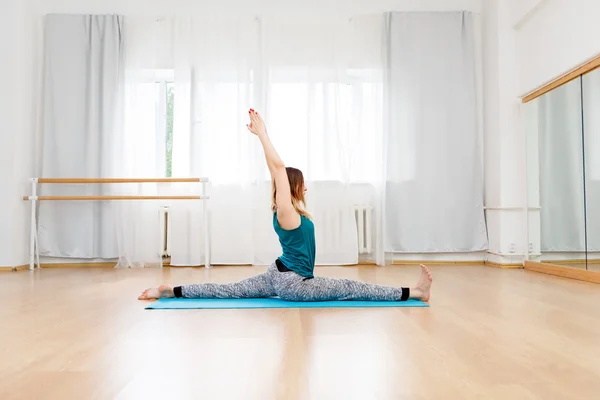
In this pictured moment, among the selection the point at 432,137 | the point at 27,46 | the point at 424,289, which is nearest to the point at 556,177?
the point at 432,137

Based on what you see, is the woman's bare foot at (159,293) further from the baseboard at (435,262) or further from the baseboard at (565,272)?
the baseboard at (435,262)

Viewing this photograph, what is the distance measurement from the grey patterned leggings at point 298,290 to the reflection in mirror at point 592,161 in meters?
1.81

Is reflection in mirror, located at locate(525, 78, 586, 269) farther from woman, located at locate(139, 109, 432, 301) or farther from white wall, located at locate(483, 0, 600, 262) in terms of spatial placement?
woman, located at locate(139, 109, 432, 301)

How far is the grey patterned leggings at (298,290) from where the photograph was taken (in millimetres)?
2742

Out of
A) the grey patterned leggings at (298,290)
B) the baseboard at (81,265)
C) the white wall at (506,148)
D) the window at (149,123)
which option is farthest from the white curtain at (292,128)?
the grey patterned leggings at (298,290)

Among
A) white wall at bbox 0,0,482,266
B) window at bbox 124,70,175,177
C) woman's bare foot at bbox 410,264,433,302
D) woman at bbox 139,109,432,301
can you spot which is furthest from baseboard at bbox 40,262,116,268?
woman's bare foot at bbox 410,264,433,302

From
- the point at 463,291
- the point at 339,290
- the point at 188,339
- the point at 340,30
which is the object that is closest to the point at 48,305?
the point at 188,339

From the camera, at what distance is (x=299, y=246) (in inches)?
106

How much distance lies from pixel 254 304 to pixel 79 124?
3478mm

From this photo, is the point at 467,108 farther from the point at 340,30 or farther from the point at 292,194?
the point at 292,194

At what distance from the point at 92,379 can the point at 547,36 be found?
4402 millimetres

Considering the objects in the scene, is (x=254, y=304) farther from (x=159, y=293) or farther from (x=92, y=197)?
(x=92, y=197)

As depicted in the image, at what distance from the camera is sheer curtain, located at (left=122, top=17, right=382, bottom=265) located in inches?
208

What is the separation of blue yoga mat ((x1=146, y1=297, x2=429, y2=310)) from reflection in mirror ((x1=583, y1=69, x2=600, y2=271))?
5.78 ft
